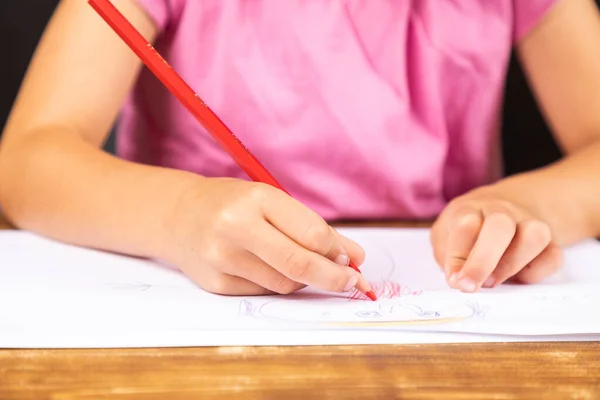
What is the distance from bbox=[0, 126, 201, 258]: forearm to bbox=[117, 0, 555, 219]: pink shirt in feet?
0.42

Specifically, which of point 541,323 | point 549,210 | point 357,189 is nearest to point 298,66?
point 357,189

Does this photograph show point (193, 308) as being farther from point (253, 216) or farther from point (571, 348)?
point (571, 348)

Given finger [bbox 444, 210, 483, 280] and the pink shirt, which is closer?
finger [bbox 444, 210, 483, 280]

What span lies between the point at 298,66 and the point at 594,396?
38 centimetres

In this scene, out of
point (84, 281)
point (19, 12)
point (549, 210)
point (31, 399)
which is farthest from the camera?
point (19, 12)

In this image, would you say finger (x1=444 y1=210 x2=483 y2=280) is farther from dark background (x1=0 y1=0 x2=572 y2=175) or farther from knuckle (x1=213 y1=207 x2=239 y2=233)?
dark background (x1=0 y1=0 x2=572 y2=175)

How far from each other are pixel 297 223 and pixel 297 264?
0.02 metres

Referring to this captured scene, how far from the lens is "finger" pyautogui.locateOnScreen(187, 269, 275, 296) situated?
1.44 ft

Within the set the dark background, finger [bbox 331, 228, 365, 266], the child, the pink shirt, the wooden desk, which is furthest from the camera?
the dark background

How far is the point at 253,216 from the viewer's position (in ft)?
1.38

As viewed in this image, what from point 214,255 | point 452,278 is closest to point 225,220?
point 214,255

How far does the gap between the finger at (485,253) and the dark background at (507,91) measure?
0.43 meters

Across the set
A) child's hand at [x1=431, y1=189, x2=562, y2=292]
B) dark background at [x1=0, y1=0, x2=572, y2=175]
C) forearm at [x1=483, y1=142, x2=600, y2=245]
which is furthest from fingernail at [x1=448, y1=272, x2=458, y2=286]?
dark background at [x1=0, y1=0, x2=572, y2=175]

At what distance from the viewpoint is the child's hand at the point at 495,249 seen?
1.52 feet
